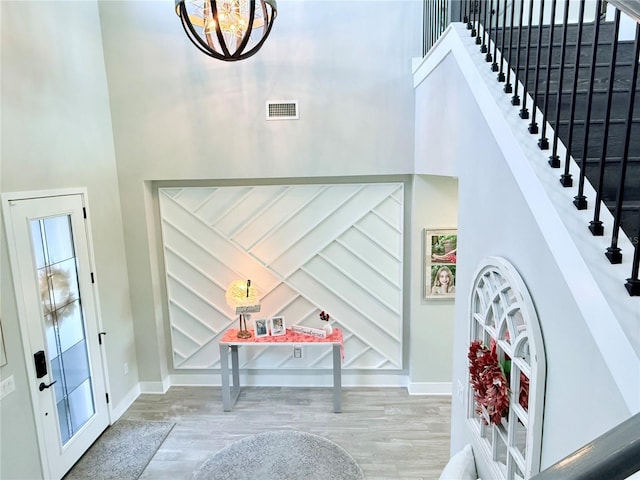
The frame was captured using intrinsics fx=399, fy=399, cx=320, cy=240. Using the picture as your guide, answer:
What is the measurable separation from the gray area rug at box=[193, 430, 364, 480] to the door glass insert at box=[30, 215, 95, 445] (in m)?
1.29

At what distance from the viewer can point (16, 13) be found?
10.1 ft

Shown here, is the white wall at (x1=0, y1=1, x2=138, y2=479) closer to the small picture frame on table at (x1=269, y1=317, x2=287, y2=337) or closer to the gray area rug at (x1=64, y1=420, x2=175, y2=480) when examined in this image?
the gray area rug at (x1=64, y1=420, x2=175, y2=480)

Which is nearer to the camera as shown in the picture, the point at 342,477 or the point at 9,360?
the point at 9,360

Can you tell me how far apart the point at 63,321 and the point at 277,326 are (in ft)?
6.81

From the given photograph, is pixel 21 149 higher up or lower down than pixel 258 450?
higher up

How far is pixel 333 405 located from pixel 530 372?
3.15 meters

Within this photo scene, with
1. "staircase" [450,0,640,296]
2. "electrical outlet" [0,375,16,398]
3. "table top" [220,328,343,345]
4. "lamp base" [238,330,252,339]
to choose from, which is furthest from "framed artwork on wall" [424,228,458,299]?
"electrical outlet" [0,375,16,398]

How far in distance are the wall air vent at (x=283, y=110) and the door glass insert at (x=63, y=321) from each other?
219 centimetres

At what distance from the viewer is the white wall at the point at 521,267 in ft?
4.14

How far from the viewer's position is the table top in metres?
4.41

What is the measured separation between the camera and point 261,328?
14.9 feet

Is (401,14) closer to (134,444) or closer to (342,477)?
(342,477)

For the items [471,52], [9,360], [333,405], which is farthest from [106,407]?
[471,52]

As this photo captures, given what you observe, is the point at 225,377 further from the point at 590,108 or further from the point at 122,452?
the point at 590,108
